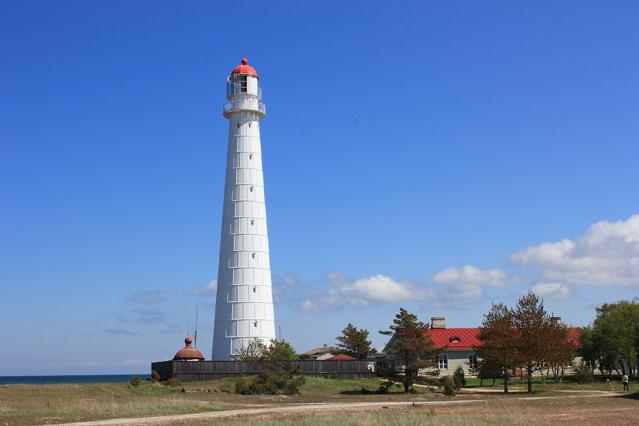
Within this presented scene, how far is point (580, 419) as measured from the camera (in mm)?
27812

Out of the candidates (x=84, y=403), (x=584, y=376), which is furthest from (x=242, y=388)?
(x=584, y=376)

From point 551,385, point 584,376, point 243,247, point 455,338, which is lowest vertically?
point 551,385

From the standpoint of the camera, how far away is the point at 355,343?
208 ft

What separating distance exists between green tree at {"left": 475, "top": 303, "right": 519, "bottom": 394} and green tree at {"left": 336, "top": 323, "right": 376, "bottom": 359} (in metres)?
16.4

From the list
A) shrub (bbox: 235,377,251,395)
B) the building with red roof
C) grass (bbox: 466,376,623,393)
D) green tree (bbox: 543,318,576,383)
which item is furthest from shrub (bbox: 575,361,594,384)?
shrub (bbox: 235,377,251,395)

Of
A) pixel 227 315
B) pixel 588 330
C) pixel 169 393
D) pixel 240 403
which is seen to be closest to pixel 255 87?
pixel 227 315

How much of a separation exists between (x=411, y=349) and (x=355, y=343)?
733 inches

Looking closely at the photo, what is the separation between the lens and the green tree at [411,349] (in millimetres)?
45031

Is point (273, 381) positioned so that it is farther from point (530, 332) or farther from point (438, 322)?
point (438, 322)

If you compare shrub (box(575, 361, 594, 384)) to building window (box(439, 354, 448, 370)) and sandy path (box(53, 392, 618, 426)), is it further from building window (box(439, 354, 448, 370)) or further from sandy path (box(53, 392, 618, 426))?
sandy path (box(53, 392, 618, 426))

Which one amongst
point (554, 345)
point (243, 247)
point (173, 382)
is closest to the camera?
point (554, 345)

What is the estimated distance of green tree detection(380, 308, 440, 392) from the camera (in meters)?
45.0

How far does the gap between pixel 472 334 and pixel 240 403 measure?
3911 centimetres

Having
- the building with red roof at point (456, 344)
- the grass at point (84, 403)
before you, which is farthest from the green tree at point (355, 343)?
the grass at point (84, 403)
